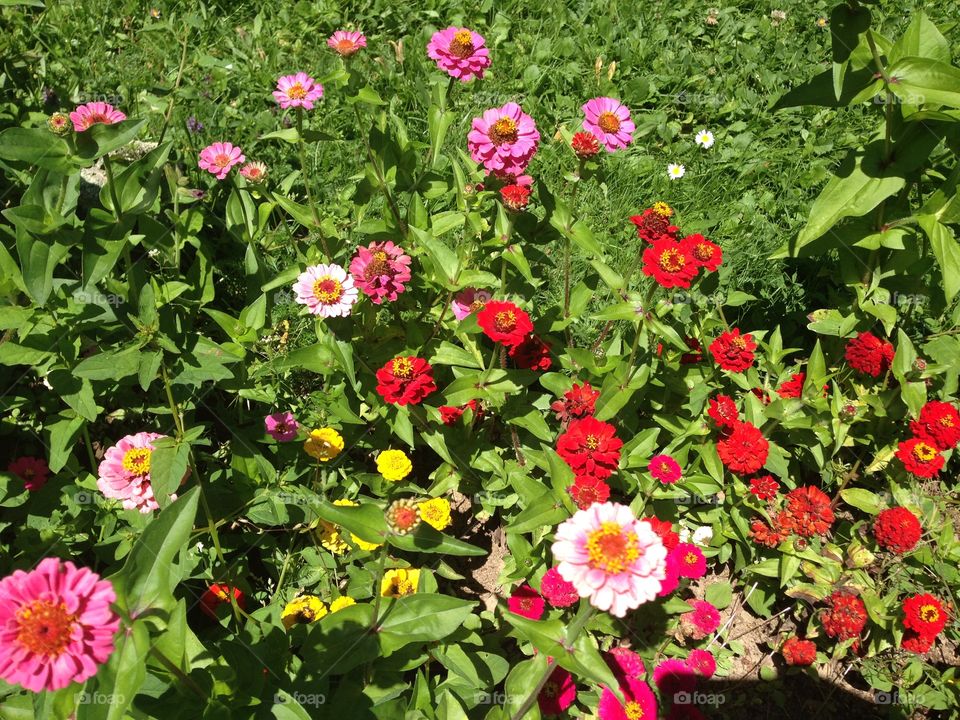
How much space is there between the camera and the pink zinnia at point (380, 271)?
91.0 inches

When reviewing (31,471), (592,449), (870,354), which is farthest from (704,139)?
(31,471)

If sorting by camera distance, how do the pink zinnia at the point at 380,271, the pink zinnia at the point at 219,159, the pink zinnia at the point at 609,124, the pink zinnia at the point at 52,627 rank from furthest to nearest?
the pink zinnia at the point at 219,159 → the pink zinnia at the point at 609,124 → the pink zinnia at the point at 380,271 → the pink zinnia at the point at 52,627

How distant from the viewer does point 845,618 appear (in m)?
2.34

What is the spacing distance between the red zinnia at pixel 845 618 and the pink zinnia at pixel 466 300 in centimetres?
156

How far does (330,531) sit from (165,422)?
2.30 feet

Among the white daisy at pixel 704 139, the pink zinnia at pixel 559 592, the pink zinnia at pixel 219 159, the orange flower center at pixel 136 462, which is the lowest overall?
the pink zinnia at pixel 559 592

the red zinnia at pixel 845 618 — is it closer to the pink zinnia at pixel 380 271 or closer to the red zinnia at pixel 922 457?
the red zinnia at pixel 922 457

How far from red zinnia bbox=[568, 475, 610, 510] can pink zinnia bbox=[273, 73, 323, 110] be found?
5.62 feet

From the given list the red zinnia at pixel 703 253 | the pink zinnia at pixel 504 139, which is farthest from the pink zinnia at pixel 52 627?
the red zinnia at pixel 703 253

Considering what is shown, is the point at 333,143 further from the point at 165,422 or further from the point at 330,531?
the point at 330,531

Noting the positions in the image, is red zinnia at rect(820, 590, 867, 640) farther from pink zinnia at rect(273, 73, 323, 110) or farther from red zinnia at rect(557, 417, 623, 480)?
pink zinnia at rect(273, 73, 323, 110)

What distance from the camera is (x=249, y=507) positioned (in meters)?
2.38

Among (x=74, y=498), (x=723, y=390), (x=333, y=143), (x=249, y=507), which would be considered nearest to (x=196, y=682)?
(x=249, y=507)

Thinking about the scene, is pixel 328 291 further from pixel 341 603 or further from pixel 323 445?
pixel 341 603
